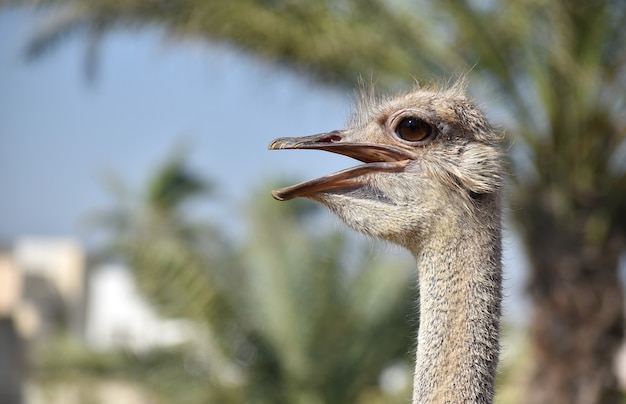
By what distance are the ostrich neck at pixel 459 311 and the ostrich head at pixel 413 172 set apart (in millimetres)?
64

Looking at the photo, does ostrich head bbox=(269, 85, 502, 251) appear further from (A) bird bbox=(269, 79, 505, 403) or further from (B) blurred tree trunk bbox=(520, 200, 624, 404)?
(B) blurred tree trunk bbox=(520, 200, 624, 404)

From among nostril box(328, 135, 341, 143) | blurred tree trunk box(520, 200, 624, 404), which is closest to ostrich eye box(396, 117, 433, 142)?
nostril box(328, 135, 341, 143)

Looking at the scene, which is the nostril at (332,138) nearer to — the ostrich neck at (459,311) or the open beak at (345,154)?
the open beak at (345,154)

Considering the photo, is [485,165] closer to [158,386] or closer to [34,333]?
[158,386]

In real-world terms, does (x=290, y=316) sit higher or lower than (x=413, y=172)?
higher

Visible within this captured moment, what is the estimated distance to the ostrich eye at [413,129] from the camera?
295 centimetres

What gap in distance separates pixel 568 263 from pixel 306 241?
2.77m

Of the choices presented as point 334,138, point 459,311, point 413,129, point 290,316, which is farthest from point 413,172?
point 290,316

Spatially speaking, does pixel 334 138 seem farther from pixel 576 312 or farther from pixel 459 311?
pixel 576 312

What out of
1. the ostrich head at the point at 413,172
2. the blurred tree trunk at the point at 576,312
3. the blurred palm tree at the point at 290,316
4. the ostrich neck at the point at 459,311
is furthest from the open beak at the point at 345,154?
the blurred palm tree at the point at 290,316

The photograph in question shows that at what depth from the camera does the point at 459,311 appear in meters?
2.73

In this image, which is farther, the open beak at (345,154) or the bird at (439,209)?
the open beak at (345,154)

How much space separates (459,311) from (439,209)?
28 cm

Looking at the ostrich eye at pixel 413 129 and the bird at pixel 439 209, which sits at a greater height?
the ostrich eye at pixel 413 129
